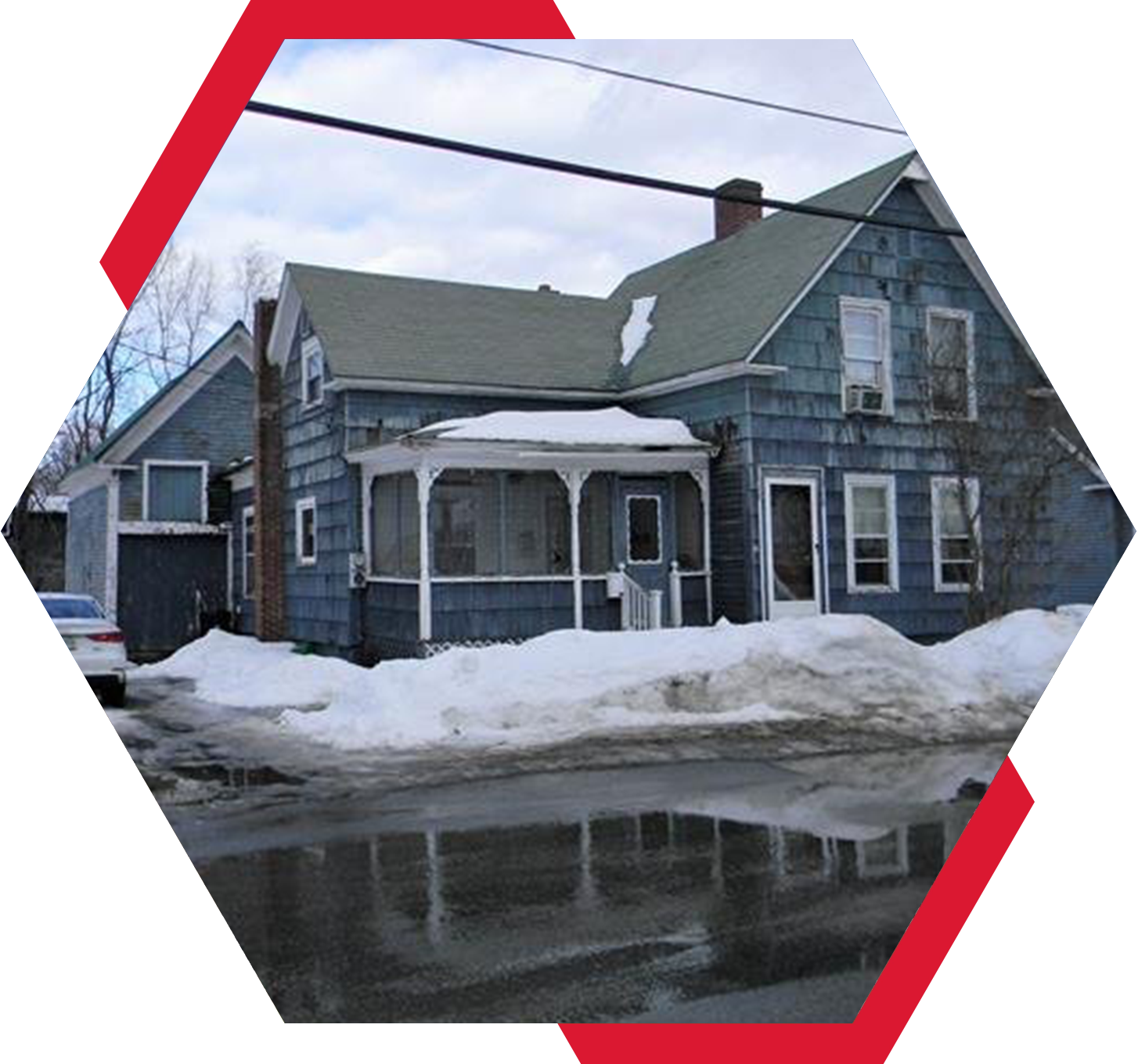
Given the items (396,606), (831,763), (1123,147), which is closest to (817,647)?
(831,763)

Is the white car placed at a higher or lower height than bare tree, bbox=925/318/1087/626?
lower

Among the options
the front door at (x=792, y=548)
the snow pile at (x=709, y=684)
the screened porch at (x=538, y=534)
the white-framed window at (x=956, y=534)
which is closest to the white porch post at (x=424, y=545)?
the screened porch at (x=538, y=534)

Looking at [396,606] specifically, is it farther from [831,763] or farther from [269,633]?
[831,763]

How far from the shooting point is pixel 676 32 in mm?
3188

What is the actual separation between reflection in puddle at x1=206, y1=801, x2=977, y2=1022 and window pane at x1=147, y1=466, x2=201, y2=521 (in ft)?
3.31

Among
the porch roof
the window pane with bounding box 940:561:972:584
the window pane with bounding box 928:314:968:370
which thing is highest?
the window pane with bounding box 928:314:968:370

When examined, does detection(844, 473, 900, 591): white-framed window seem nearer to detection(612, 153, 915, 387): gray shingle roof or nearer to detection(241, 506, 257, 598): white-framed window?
detection(612, 153, 915, 387): gray shingle roof

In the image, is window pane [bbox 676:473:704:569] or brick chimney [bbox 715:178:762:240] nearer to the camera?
window pane [bbox 676:473:704:569]

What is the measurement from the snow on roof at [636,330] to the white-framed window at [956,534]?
2.87 ft

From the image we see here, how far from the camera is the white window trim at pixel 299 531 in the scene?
344 centimetres

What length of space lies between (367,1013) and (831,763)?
1.36 m

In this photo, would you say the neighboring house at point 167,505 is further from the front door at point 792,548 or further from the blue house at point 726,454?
the front door at point 792,548

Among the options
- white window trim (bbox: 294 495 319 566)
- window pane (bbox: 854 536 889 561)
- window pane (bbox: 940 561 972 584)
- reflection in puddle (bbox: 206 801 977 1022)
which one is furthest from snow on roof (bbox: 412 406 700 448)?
reflection in puddle (bbox: 206 801 977 1022)

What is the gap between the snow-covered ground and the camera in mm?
3221
